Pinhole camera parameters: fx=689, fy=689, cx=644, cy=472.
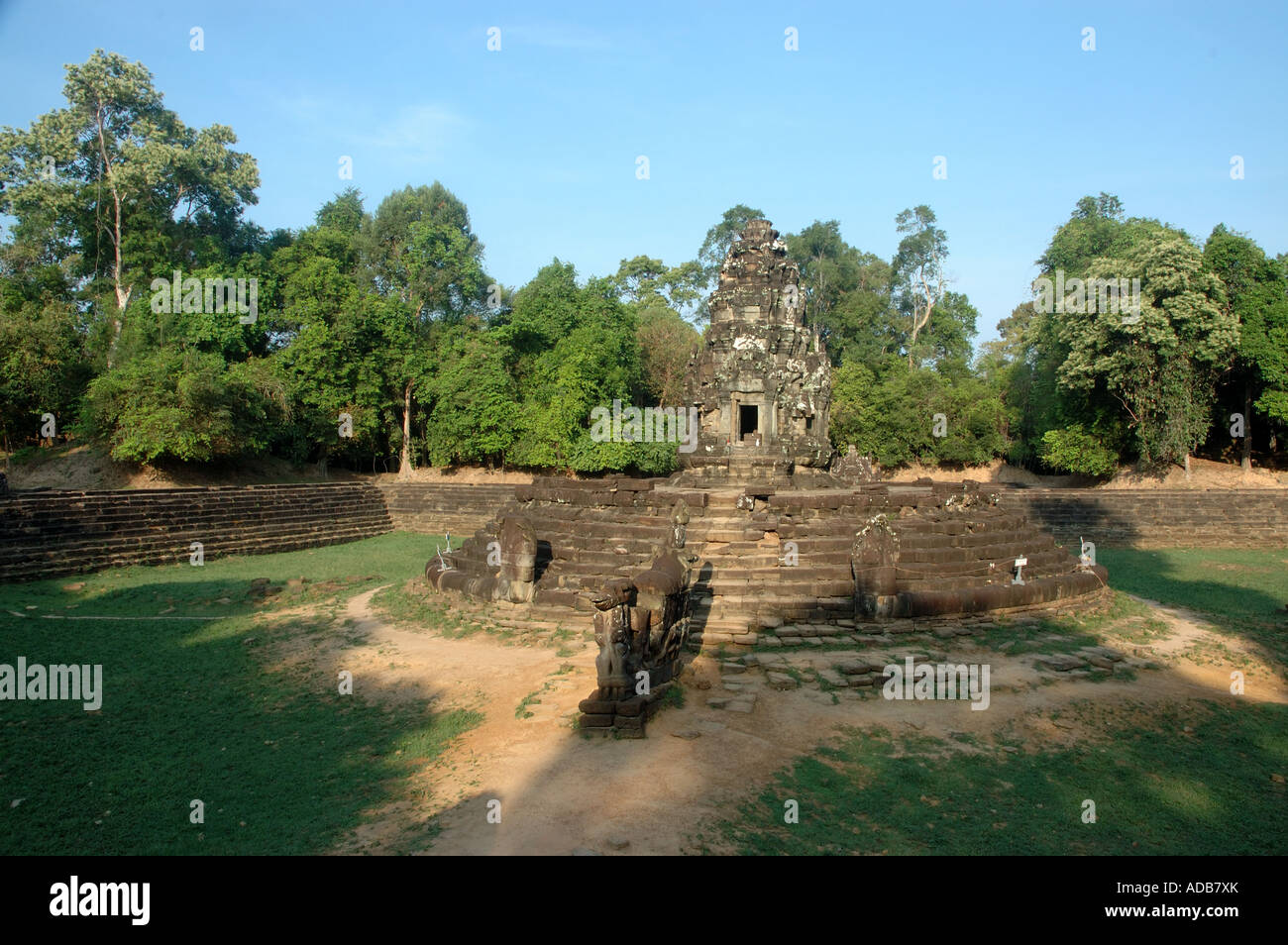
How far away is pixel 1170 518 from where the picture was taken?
20562 millimetres

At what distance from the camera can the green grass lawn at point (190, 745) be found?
4535 millimetres

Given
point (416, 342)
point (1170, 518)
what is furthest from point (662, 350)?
point (1170, 518)

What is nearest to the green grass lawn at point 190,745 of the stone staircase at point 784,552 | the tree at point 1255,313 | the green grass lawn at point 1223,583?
the stone staircase at point 784,552

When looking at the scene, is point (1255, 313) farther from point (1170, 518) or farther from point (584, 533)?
point (584, 533)

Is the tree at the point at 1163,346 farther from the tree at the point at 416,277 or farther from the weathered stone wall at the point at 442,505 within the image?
the tree at the point at 416,277

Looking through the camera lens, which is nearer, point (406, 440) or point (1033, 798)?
point (1033, 798)

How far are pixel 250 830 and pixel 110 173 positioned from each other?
33233 mm

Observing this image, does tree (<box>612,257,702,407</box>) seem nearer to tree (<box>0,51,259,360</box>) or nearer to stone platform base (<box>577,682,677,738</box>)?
tree (<box>0,51,259,360</box>)

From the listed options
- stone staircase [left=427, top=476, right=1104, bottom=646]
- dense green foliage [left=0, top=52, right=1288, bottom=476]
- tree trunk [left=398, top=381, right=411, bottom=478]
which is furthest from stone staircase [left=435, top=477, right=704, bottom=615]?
tree trunk [left=398, top=381, right=411, bottom=478]

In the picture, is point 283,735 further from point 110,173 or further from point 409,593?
point 110,173

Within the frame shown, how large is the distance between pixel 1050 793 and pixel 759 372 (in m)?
14.5

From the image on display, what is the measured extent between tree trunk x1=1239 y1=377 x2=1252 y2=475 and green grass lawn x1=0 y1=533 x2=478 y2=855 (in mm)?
31638

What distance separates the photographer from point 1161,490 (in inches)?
859
